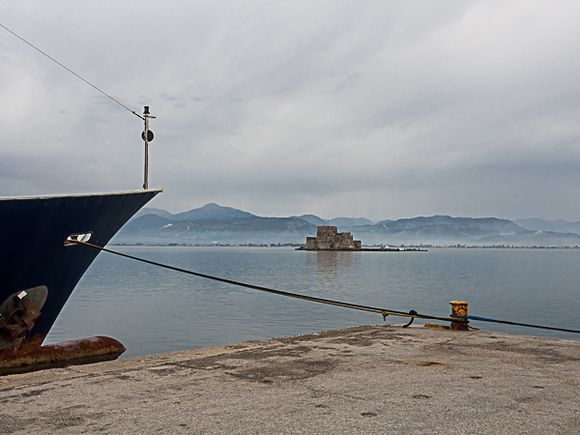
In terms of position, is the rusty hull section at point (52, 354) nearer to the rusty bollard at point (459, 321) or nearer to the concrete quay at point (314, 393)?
the concrete quay at point (314, 393)

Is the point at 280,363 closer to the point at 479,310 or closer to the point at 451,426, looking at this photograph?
the point at 451,426

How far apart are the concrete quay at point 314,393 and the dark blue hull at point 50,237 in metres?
2.38

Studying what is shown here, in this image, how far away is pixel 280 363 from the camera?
27.9 feet

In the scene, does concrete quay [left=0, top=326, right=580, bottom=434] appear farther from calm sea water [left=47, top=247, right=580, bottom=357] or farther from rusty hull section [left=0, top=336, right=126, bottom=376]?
A: calm sea water [left=47, top=247, right=580, bottom=357]

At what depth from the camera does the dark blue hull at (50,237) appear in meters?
9.58

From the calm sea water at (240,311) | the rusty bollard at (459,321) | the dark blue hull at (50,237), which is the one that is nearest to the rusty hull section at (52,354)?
the dark blue hull at (50,237)

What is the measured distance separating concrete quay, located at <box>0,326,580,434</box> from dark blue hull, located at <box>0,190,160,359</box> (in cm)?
238

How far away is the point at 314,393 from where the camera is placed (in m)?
6.46

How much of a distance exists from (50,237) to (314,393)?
21.1 feet

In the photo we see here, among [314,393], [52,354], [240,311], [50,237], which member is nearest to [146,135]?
[50,237]

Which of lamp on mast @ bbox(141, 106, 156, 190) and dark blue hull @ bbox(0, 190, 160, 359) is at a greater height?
lamp on mast @ bbox(141, 106, 156, 190)

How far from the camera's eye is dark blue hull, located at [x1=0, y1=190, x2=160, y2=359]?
9578 mm

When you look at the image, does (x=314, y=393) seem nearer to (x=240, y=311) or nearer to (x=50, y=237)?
(x=50, y=237)

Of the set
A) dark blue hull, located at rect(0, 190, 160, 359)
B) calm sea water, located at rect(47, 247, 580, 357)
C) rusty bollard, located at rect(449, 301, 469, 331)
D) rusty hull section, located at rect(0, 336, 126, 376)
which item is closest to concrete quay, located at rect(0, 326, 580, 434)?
rusty hull section, located at rect(0, 336, 126, 376)
